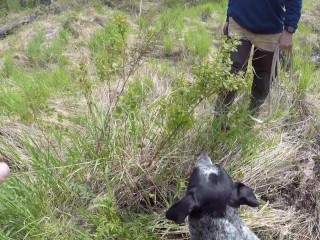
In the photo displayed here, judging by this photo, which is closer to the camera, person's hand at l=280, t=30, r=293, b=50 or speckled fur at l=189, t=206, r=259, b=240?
speckled fur at l=189, t=206, r=259, b=240

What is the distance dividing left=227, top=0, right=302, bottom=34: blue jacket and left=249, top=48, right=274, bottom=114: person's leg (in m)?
0.23

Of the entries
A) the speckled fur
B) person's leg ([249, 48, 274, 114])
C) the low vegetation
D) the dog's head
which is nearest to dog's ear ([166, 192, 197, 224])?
the dog's head

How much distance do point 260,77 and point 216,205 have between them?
5.48 ft

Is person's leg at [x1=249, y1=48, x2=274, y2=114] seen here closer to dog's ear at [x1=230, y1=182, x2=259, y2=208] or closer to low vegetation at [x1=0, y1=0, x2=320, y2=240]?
low vegetation at [x1=0, y1=0, x2=320, y2=240]

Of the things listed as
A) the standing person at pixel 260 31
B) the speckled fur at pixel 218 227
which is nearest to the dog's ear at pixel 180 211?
the speckled fur at pixel 218 227

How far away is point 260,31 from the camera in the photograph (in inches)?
133

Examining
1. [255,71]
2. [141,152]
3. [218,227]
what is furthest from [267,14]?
[218,227]

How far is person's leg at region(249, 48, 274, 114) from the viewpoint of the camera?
3.57m

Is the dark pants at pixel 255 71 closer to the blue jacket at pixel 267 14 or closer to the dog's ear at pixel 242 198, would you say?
the blue jacket at pixel 267 14

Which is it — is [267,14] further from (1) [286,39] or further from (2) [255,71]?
(2) [255,71]

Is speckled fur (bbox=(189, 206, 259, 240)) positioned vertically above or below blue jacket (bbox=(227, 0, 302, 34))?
below

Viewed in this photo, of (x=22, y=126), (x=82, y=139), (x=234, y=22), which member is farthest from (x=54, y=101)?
(x=234, y=22)

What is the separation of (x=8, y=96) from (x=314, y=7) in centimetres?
751

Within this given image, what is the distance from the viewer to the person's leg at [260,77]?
11.7ft
